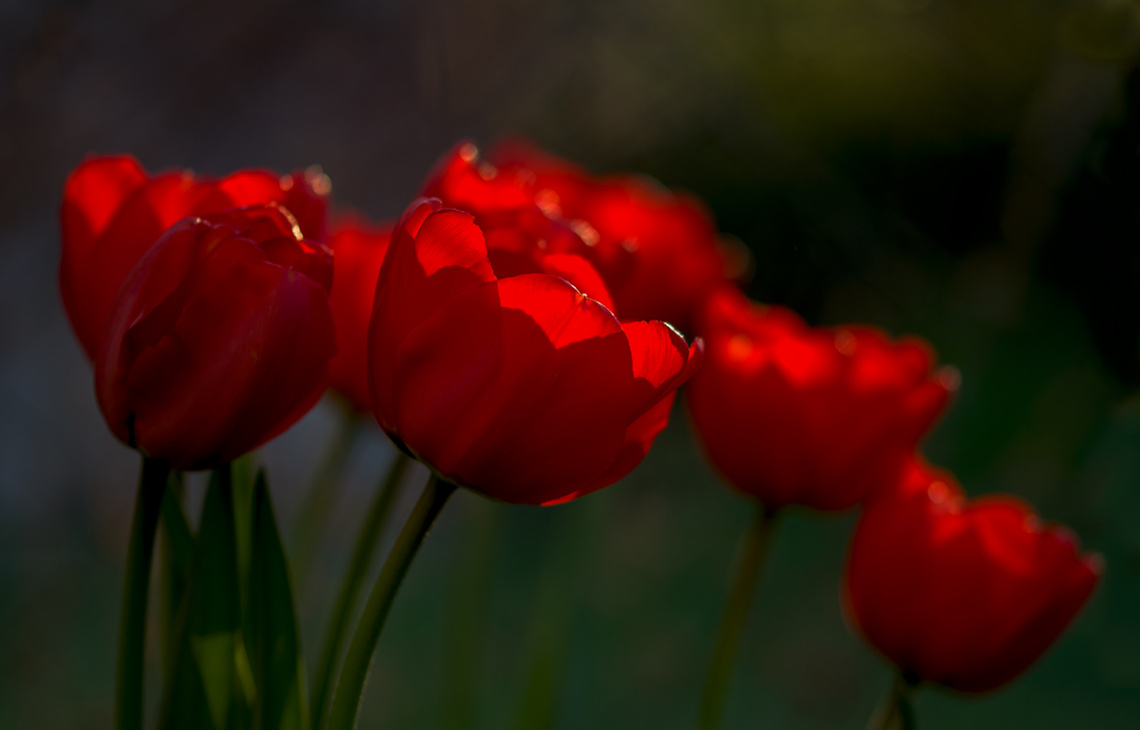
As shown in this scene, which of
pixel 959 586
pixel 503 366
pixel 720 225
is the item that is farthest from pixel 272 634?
pixel 720 225

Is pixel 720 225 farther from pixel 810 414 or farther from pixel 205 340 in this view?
pixel 205 340

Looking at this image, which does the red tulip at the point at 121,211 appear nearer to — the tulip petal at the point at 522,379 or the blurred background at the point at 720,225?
the tulip petal at the point at 522,379

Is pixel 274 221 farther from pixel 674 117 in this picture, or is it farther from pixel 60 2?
pixel 674 117

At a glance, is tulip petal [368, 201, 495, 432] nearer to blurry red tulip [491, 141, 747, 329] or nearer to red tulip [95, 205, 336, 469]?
red tulip [95, 205, 336, 469]

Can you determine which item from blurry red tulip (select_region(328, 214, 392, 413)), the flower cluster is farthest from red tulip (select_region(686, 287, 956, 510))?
blurry red tulip (select_region(328, 214, 392, 413))

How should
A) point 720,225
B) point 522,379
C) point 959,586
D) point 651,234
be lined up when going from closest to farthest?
point 522,379 → point 959,586 → point 651,234 → point 720,225

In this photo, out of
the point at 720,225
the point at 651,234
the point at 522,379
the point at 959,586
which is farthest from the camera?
the point at 720,225

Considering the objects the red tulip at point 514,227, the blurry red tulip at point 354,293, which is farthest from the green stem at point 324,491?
the red tulip at point 514,227
